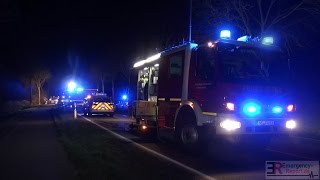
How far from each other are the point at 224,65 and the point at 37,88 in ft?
274

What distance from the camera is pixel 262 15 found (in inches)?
1067

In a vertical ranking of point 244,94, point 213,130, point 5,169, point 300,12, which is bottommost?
point 5,169

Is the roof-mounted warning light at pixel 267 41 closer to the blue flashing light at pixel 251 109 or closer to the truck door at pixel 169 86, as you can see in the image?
the blue flashing light at pixel 251 109

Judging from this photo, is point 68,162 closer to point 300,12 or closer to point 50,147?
point 50,147

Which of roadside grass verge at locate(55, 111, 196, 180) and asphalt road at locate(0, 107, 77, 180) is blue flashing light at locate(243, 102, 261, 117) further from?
asphalt road at locate(0, 107, 77, 180)

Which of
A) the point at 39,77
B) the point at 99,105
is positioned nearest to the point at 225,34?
the point at 99,105

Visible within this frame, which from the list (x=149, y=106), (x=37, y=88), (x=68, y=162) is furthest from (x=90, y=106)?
(x=37, y=88)

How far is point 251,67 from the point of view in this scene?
1197cm

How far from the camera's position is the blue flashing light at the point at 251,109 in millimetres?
11414

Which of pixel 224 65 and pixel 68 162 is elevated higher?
pixel 224 65

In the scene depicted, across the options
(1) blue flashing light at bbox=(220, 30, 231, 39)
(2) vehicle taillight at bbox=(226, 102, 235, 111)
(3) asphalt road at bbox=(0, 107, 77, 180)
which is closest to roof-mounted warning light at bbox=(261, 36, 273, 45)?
(1) blue flashing light at bbox=(220, 30, 231, 39)

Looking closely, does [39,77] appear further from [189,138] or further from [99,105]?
[189,138]

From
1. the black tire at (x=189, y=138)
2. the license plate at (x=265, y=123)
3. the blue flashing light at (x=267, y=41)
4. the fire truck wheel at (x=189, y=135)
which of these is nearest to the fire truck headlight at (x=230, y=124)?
the license plate at (x=265, y=123)

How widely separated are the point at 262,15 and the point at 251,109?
16774 mm
